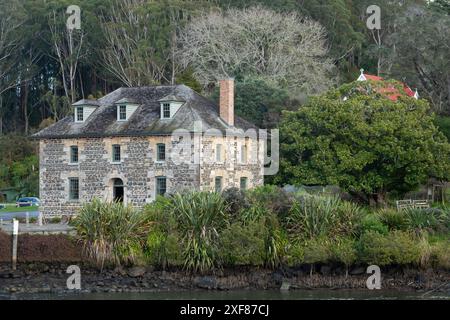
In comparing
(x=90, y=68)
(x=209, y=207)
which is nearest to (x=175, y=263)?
(x=209, y=207)

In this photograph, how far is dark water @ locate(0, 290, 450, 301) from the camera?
4334cm

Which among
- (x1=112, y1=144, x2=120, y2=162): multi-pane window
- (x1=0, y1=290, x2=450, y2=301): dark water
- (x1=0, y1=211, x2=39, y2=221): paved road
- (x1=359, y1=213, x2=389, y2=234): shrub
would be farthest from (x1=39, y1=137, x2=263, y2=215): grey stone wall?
(x1=0, y1=290, x2=450, y2=301): dark water

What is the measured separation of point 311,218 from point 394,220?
4.15 m

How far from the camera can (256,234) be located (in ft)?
157

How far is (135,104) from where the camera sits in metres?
Answer: 62.0

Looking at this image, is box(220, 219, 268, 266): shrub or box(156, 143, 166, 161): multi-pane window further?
box(156, 143, 166, 161): multi-pane window

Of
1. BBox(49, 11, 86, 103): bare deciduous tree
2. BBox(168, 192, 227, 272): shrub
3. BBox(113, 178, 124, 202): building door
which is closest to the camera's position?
BBox(168, 192, 227, 272): shrub

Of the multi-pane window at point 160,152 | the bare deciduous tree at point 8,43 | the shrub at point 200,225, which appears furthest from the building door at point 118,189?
the bare deciduous tree at point 8,43

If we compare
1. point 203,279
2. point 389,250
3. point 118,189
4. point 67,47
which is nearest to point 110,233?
point 203,279

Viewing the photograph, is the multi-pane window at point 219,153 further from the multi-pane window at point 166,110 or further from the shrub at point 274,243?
the shrub at point 274,243

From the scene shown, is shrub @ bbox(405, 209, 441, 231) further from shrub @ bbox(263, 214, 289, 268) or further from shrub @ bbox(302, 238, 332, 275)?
shrub @ bbox(263, 214, 289, 268)

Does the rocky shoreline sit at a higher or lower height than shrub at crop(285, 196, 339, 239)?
lower

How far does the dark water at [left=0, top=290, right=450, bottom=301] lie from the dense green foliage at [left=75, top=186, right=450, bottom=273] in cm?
210

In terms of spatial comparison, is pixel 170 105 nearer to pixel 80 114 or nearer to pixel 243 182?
pixel 80 114
